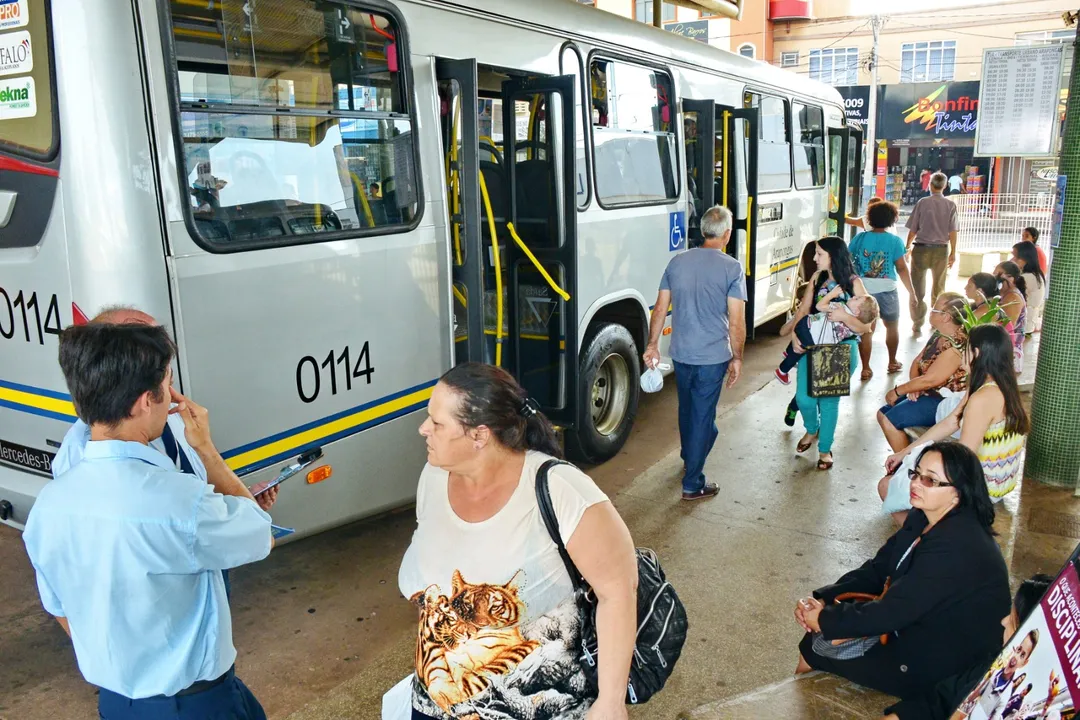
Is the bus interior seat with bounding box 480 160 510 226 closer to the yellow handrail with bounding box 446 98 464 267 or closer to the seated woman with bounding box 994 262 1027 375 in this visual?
the yellow handrail with bounding box 446 98 464 267

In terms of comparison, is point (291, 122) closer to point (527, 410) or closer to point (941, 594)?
point (527, 410)

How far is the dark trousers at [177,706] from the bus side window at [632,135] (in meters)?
4.26

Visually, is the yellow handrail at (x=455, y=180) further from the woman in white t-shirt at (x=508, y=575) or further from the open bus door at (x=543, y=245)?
the woman in white t-shirt at (x=508, y=575)

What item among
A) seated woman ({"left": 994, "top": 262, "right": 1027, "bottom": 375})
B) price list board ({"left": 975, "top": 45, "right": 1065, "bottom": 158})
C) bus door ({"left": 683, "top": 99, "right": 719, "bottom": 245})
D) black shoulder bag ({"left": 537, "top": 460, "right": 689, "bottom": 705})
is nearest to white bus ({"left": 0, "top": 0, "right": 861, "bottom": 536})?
bus door ({"left": 683, "top": 99, "right": 719, "bottom": 245})

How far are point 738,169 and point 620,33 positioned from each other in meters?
2.06

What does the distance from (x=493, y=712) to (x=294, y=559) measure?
9.69 feet

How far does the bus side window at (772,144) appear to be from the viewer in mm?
8641

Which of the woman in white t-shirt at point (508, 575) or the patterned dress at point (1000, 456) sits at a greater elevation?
the woman in white t-shirt at point (508, 575)

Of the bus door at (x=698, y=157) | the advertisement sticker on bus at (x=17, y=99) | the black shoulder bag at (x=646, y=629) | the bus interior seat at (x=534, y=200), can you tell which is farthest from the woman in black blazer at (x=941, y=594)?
the bus door at (x=698, y=157)

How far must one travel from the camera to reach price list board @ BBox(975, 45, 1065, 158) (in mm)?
7391

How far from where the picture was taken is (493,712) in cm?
212

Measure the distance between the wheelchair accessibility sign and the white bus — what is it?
68cm

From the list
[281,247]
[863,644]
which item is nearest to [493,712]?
[863,644]

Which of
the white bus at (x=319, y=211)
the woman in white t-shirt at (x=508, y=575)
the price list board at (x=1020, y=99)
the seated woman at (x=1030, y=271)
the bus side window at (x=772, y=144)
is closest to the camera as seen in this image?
the woman in white t-shirt at (x=508, y=575)
